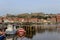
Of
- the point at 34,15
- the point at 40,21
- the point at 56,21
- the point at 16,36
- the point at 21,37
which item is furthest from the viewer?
the point at 34,15

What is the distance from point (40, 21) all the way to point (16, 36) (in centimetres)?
9905

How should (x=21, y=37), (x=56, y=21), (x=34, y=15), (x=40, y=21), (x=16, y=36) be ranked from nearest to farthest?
(x=21, y=37), (x=16, y=36), (x=40, y=21), (x=56, y=21), (x=34, y=15)

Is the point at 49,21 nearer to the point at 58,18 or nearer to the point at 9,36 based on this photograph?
the point at 58,18

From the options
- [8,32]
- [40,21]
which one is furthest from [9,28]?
[40,21]

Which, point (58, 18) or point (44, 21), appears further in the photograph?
point (58, 18)

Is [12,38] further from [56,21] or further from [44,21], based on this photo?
[56,21]

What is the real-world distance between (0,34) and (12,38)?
0.74 metres

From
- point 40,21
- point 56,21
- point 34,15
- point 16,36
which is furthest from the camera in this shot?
point 34,15

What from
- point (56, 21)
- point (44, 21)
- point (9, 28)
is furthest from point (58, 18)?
point (9, 28)

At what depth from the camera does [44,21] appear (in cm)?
11031

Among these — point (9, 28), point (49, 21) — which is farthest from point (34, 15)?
point (9, 28)

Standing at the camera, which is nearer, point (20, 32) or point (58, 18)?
point (20, 32)

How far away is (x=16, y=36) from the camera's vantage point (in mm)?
11422

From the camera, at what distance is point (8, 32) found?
11.1m
